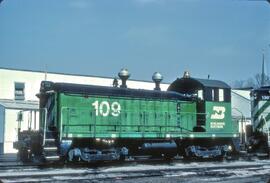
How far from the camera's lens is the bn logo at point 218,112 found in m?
17.6

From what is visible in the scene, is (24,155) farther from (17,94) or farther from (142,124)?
(17,94)

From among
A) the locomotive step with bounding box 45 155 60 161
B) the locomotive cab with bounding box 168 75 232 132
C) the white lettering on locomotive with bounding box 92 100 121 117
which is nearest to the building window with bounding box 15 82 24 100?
the locomotive cab with bounding box 168 75 232 132

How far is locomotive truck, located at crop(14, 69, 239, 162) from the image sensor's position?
573 inches

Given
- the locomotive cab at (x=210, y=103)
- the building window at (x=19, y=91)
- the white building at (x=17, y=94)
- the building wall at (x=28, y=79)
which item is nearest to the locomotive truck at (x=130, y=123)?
the locomotive cab at (x=210, y=103)

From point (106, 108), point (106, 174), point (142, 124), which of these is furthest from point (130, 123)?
point (106, 174)

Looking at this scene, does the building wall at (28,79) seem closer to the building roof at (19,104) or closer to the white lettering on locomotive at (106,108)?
the building roof at (19,104)

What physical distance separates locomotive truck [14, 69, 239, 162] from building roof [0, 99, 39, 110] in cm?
1220

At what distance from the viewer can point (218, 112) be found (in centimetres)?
1775

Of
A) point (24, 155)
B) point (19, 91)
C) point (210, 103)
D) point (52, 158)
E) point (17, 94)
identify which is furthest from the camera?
point (19, 91)

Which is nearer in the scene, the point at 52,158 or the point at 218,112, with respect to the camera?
the point at 52,158

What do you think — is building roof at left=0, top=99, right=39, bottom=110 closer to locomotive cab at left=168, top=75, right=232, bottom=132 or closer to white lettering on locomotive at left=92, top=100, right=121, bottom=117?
white lettering on locomotive at left=92, top=100, right=121, bottom=117

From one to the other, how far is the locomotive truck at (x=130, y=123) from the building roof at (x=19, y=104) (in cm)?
1220

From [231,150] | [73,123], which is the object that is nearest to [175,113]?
[231,150]

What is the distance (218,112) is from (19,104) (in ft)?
54.9
